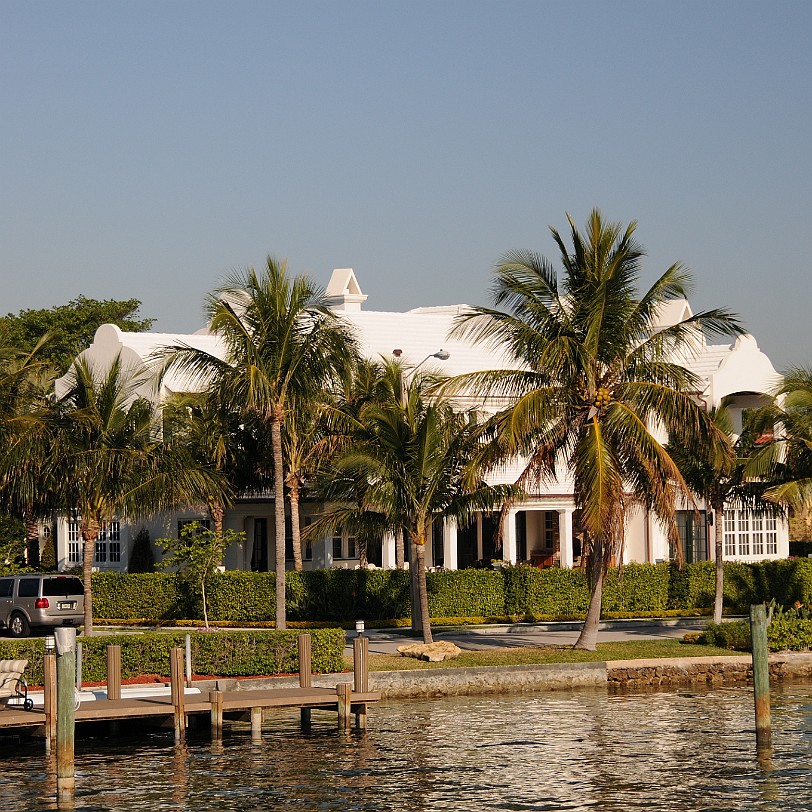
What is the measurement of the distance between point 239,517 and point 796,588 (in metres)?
17.6

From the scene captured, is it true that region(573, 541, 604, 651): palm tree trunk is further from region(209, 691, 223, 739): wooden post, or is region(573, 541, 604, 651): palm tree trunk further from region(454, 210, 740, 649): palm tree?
region(209, 691, 223, 739): wooden post

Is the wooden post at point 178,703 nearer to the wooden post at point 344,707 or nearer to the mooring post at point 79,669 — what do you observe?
the mooring post at point 79,669

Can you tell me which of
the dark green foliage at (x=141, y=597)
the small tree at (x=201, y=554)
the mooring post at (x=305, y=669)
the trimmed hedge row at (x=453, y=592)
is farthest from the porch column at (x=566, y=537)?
the mooring post at (x=305, y=669)

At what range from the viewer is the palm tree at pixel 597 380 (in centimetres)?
3139

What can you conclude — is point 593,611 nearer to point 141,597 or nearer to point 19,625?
point 19,625

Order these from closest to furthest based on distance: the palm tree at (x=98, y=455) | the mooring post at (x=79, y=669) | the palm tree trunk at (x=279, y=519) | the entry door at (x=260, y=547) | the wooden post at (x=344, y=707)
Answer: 1. the wooden post at (x=344, y=707)
2. the mooring post at (x=79, y=669)
3. the palm tree trunk at (x=279, y=519)
4. the palm tree at (x=98, y=455)
5. the entry door at (x=260, y=547)

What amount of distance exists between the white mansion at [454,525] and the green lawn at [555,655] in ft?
32.7

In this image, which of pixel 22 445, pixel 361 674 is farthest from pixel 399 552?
pixel 361 674

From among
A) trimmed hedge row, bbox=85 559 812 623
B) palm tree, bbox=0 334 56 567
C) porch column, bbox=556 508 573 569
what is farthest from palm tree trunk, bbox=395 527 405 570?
palm tree, bbox=0 334 56 567

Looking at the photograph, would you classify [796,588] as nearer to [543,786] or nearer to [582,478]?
[582,478]

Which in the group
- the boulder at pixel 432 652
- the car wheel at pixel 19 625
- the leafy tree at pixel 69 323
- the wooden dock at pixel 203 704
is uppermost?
the leafy tree at pixel 69 323

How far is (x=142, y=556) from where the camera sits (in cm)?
4775

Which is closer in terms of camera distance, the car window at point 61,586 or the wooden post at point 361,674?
the wooden post at point 361,674

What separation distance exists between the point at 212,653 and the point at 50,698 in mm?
4874
